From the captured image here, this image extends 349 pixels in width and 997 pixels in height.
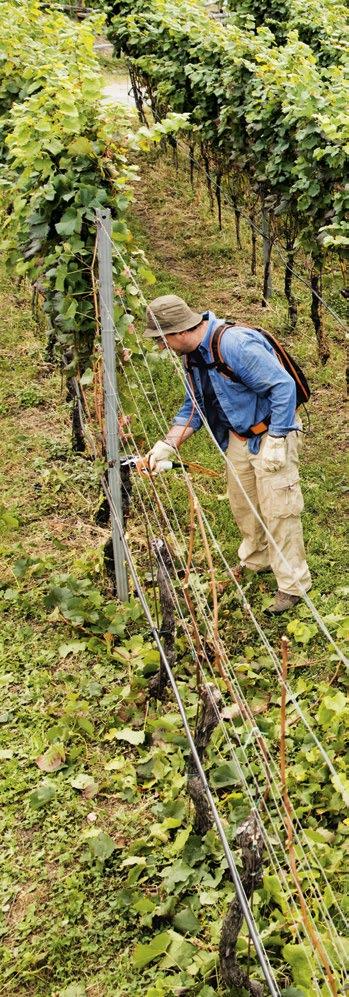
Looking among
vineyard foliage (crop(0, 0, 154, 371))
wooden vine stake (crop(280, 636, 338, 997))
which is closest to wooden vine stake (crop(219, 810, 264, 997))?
wooden vine stake (crop(280, 636, 338, 997))

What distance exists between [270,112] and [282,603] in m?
4.38

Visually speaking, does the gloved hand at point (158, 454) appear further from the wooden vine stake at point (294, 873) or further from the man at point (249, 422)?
the wooden vine stake at point (294, 873)

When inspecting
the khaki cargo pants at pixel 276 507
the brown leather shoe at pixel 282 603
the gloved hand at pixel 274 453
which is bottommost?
the brown leather shoe at pixel 282 603

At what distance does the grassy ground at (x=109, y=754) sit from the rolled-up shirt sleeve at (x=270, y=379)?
56cm

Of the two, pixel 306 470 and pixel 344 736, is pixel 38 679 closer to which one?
pixel 344 736

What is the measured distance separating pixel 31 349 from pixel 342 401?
2.66m

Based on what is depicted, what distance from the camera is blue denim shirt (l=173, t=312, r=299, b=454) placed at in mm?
3904

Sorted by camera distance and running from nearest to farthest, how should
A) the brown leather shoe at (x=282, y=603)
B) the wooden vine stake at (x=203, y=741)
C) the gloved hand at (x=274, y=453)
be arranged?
the wooden vine stake at (x=203, y=741) → the gloved hand at (x=274, y=453) → the brown leather shoe at (x=282, y=603)

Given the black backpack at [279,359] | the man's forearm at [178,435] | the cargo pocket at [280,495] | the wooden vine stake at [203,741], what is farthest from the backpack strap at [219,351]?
the wooden vine stake at [203,741]

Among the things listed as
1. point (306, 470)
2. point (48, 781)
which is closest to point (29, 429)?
point (306, 470)

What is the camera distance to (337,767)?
343 centimetres

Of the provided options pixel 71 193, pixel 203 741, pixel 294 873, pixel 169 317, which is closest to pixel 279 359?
pixel 169 317

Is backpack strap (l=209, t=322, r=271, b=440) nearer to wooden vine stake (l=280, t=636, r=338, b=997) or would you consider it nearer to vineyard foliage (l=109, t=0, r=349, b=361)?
vineyard foliage (l=109, t=0, r=349, b=361)

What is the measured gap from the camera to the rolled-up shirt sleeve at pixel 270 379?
12.8ft
